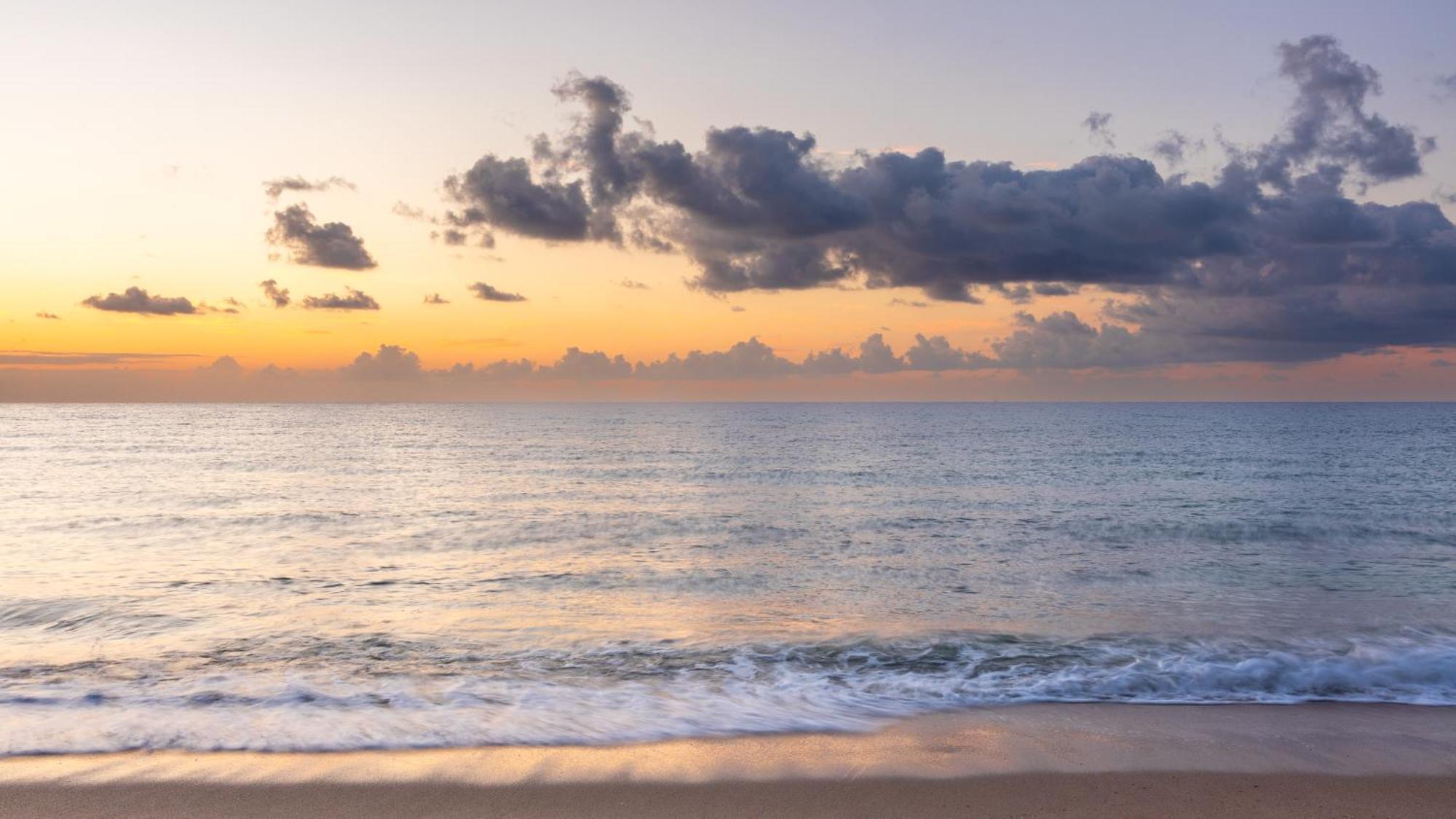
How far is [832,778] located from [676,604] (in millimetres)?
8947

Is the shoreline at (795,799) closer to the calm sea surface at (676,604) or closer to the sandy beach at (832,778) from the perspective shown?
the sandy beach at (832,778)

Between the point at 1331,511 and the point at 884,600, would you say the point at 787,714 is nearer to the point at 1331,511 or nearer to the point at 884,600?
the point at 884,600

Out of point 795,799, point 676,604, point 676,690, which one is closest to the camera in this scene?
point 795,799

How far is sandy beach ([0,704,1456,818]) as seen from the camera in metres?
7.55

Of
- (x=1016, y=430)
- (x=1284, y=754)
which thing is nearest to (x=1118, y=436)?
(x=1016, y=430)

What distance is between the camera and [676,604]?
1692 cm

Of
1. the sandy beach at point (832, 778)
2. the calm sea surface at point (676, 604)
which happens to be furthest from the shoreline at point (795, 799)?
the calm sea surface at point (676, 604)

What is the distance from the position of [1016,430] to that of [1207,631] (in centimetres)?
9066

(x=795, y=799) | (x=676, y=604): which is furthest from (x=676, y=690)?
(x=676, y=604)

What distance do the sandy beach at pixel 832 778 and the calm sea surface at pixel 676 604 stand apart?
67 cm

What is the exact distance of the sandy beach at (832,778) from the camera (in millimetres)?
7547

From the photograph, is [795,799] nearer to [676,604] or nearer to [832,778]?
[832,778]

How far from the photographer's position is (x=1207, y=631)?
14594 millimetres

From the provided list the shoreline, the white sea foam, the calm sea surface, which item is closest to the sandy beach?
the shoreline
